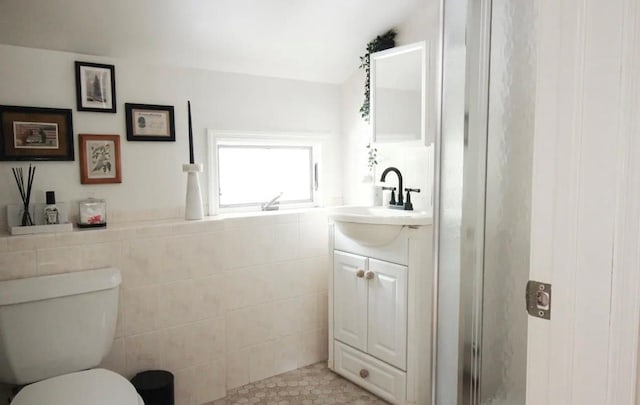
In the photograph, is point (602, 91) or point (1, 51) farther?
point (1, 51)

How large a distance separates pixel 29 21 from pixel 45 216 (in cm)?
87

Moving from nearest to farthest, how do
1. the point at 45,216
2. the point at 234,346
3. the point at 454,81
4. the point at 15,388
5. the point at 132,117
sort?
the point at 454,81
the point at 15,388
the point at 45,216
the point at 132,117
the point at 234,346

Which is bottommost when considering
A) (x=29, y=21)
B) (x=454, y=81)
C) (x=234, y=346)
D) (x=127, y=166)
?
(x=234, y=346)

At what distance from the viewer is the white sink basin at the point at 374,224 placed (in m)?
2.28

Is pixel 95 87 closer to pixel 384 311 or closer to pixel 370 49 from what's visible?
pixel 370 49

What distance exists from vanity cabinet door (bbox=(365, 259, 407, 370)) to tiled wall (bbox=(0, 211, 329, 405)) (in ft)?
1.81

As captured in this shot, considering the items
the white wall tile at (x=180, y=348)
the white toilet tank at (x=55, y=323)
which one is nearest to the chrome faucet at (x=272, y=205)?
the white wall tile at (x=180, y=348)

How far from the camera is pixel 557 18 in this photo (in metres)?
0.89

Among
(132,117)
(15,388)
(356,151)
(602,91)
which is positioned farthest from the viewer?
(356,151)

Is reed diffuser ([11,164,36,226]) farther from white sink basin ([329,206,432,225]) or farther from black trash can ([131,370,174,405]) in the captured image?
white sink basin ([329,206,432,225])

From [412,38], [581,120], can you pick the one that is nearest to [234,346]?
[412,38]

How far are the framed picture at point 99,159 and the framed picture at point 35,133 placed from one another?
7 cm

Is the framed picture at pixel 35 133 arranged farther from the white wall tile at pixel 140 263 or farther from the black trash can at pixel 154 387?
the black trash can at pixel 154 387

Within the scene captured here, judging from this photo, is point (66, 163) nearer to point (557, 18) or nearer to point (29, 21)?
point (29, 21)
